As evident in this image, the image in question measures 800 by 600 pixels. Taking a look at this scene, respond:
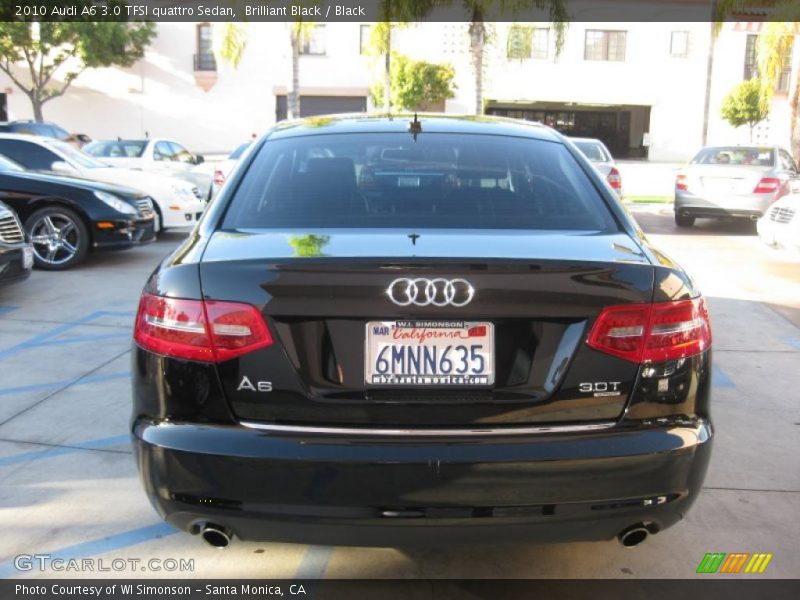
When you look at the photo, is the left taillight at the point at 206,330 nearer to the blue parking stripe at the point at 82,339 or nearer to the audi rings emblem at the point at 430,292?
the audi rings emblem at the point at 430,292

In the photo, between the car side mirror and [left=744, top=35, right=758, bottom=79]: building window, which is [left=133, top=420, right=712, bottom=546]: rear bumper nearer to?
the car side mirror

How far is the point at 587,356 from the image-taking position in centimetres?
251

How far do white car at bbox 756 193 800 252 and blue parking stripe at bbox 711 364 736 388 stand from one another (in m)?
4.37

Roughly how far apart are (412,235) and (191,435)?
3.18ft

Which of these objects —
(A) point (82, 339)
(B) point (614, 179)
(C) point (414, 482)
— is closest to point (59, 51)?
(B) point (614, 179)

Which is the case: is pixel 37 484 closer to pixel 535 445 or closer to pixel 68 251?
pixel 535 445

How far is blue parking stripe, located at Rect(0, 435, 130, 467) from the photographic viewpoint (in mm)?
4113

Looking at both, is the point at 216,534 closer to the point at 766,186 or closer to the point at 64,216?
the point at 64,216

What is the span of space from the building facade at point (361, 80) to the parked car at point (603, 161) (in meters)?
23.8

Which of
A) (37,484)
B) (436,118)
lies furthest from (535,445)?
(37,484)

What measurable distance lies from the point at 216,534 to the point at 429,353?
0.91 meters

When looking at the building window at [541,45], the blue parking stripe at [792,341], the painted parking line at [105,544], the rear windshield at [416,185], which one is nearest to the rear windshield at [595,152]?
the blue parking stripe at [792,341]

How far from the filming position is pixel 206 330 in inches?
99.6

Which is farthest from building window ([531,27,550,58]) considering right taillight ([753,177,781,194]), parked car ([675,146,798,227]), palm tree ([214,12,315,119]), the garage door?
right taillight ([753,177,781,194])
